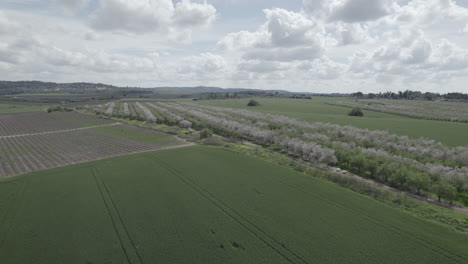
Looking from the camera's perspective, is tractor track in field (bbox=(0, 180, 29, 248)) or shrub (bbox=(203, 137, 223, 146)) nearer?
tractor track in field (bbox=(0, 180, 29, 248))

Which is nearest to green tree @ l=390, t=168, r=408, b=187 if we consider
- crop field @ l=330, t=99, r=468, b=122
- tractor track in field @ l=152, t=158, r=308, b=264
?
tractor track in field @ l=152, t=158, r=308, b=264

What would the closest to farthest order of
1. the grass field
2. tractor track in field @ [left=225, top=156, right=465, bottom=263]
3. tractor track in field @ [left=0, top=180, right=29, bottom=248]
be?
tractor track in field @ [left=225, top=156, right=465, bottom=263]
the grass field
tractor track in field @ [left=0, top=180, right=29, bottom=248]

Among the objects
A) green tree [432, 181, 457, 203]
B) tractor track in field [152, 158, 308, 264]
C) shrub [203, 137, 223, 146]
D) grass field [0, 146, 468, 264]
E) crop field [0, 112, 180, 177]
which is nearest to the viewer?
tractor track in field [152, 158, 308, 264]

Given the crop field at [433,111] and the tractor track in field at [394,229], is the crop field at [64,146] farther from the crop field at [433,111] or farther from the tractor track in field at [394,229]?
the crop field at [433,111]

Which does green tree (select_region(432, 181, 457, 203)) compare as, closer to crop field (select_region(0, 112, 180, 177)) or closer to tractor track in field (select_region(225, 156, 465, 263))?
tractor track in field (select_region(225, 156, 465, 263))

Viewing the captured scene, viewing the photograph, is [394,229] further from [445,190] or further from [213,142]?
[213,142]

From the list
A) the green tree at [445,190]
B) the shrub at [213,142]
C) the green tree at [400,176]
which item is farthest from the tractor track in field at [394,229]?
the shrub at [213,142]
